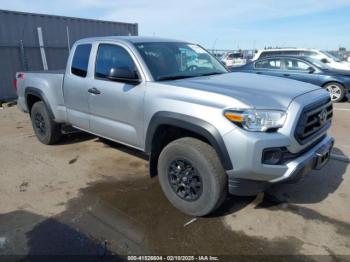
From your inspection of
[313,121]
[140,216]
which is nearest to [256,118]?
[313,121]

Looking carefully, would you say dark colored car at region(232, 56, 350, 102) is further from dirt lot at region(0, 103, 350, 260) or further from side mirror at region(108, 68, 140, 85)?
side mirror at region(108, 68, 140, 85)

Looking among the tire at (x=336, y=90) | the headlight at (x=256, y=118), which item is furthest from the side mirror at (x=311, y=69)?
the headlight at (x=256, y=118)

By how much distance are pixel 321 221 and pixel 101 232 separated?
2223 millimetres

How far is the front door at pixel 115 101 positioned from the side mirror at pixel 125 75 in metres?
0.05

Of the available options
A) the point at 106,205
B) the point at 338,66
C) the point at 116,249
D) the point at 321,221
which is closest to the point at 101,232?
the point at 116,249

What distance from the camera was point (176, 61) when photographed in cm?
414

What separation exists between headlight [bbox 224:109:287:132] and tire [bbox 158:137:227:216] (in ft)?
1.44

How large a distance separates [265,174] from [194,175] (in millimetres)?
742

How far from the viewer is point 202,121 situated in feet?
9.98

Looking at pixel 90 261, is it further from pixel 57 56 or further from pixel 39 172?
pixel 57 56

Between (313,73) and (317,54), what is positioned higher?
(317,54)

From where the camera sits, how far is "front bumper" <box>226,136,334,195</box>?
288 cm

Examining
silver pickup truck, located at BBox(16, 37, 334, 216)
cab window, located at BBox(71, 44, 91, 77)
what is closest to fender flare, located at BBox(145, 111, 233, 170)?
silver pickup truck, located at BBox(16, 37, 334, 216)

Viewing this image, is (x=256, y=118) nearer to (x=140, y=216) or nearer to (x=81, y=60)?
(x=140, y=216)
